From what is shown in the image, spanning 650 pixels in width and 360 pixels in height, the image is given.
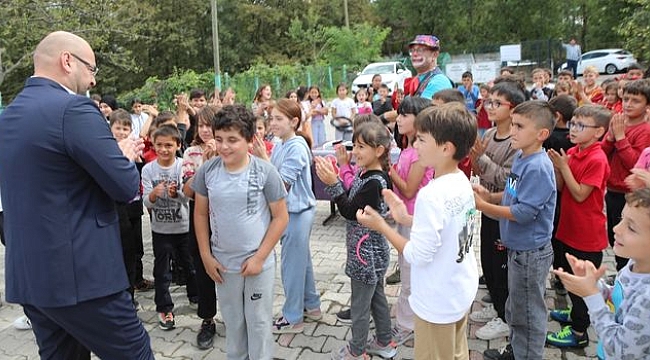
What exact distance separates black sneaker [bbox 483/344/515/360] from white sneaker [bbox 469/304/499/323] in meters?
0.48

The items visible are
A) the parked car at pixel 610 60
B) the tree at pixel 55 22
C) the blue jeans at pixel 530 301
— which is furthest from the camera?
the parked car at pixel 610 60

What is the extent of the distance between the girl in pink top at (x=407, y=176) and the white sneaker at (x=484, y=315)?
59 cm

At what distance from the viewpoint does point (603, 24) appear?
32438mm

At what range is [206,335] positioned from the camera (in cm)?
378

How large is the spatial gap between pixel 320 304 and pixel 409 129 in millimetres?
1746

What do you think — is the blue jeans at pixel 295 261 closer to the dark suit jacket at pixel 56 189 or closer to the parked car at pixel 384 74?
the dark suit jacket at pixel 56 189

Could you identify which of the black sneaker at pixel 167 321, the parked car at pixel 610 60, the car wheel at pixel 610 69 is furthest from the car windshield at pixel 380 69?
the black sneaker at pixel 167 321

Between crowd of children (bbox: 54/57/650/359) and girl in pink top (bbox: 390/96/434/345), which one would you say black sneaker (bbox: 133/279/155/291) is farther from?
girl in pink top (bbox: 390/96/434/345)

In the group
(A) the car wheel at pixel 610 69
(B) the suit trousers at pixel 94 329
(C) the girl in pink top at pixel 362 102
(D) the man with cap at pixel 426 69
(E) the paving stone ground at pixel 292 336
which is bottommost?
(E) the paving stone ground at pixel 292 336

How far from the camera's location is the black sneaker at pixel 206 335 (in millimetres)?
3719

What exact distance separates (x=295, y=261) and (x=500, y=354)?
1.58m

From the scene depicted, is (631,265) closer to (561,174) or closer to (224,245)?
(561,174)

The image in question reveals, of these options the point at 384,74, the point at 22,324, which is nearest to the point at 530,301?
the point at 22,324

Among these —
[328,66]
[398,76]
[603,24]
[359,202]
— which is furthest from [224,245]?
[603,24]
